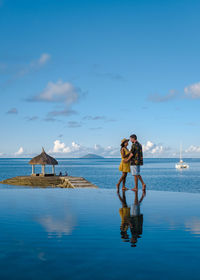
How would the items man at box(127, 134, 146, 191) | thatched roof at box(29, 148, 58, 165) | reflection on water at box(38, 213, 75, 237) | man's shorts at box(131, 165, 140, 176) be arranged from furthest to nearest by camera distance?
thatched roof at box(29, 148, 58, 165) < man's shorts at box(131, 165, 140, 176) < man at box(127, 134, 146, 191) < reflection on water at box(38, 213, 75, 237)

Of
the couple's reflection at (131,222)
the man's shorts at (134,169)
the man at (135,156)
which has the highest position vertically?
the man at (135,156)

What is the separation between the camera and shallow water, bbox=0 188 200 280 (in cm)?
419

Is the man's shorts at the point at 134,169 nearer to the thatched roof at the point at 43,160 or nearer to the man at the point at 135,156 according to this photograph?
the man at the point at 135,156

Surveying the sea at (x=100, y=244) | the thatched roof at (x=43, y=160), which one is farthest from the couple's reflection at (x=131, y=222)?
the thatched roof at (x=43, y=160)

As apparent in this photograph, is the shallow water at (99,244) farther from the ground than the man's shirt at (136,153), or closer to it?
closer to it

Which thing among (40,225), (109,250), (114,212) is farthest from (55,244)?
(114,212)

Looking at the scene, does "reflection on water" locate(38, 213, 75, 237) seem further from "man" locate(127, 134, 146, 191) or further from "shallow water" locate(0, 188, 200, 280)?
"man" locate(127, 134, 146, 191)

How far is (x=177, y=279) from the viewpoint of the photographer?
12.9 ft

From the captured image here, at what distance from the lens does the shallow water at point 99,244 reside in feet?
13.8

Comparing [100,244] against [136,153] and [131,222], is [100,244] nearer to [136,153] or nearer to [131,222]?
[131,222]

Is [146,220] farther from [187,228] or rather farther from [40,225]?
[40,225]

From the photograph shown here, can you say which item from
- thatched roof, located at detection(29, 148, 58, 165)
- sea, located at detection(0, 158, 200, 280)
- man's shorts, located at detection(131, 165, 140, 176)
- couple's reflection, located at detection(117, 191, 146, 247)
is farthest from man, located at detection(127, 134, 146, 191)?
thatched roof, located at detection(29, 148, 58, 165)

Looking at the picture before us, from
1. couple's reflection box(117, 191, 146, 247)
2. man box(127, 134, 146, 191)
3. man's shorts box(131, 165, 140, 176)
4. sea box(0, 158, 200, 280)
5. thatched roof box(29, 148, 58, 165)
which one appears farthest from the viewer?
thatched roof box(29, 148, 58, 165)

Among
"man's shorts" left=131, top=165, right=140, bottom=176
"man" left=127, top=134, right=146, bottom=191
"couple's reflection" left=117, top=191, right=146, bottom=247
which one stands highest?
"man" left=127, top=134, right=146, bottom=191
